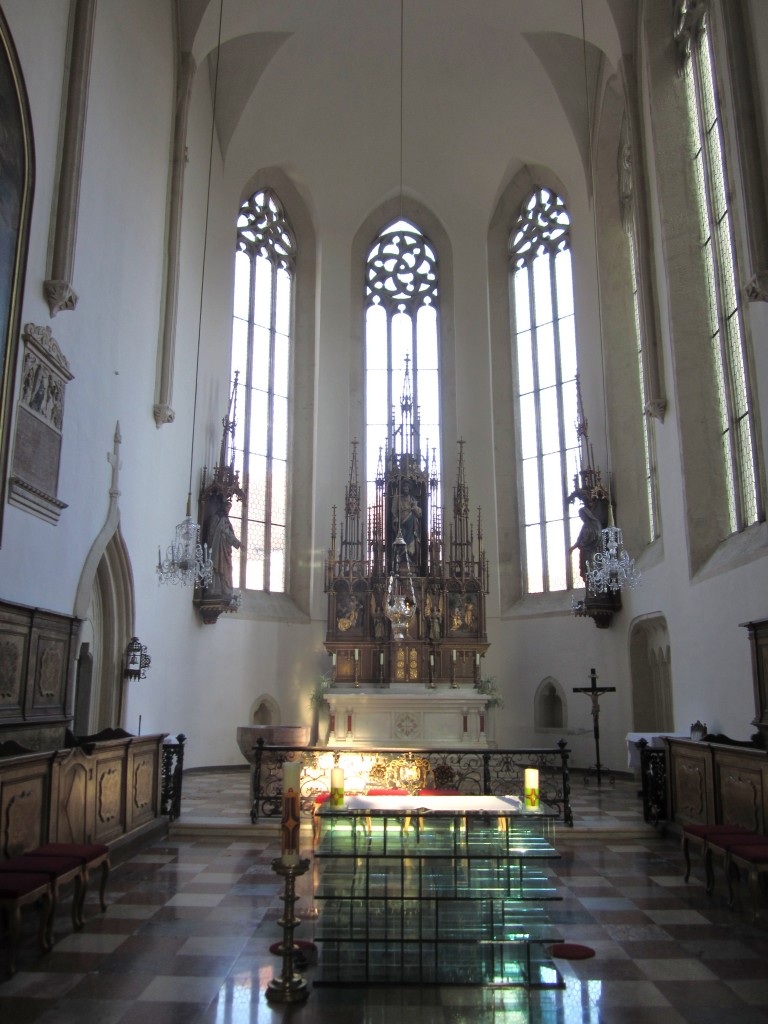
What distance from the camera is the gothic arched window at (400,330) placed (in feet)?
61.3

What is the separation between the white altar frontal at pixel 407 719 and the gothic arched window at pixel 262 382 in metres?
3.64

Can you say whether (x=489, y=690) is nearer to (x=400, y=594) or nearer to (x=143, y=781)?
(x=400, y=594)

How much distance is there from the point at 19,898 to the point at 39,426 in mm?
5077

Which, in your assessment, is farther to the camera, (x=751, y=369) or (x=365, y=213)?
(x=365, y=213)

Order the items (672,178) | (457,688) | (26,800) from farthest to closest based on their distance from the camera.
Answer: (457,688) < (672,178) < (26,800)

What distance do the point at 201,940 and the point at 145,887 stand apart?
164 cm

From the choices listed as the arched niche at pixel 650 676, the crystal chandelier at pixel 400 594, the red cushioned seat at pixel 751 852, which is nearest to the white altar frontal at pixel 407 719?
the crystal chandelier at pixel 400 594

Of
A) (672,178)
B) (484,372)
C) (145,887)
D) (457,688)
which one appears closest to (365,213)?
(484,372)

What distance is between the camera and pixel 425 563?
51.4ft

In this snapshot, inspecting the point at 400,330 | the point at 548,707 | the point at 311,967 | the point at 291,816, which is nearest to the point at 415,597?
the point at 548,707

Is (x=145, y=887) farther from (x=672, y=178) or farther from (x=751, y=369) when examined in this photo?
(x=672, y=178)

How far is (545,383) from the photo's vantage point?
697 inches

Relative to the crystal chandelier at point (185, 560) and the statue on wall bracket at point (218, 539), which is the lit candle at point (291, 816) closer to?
the crystal chandelier at point (185, 560)

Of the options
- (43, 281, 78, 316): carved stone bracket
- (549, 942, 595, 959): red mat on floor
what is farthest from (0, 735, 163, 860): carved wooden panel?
(43, 281, 78, 316): carved stone bracket
